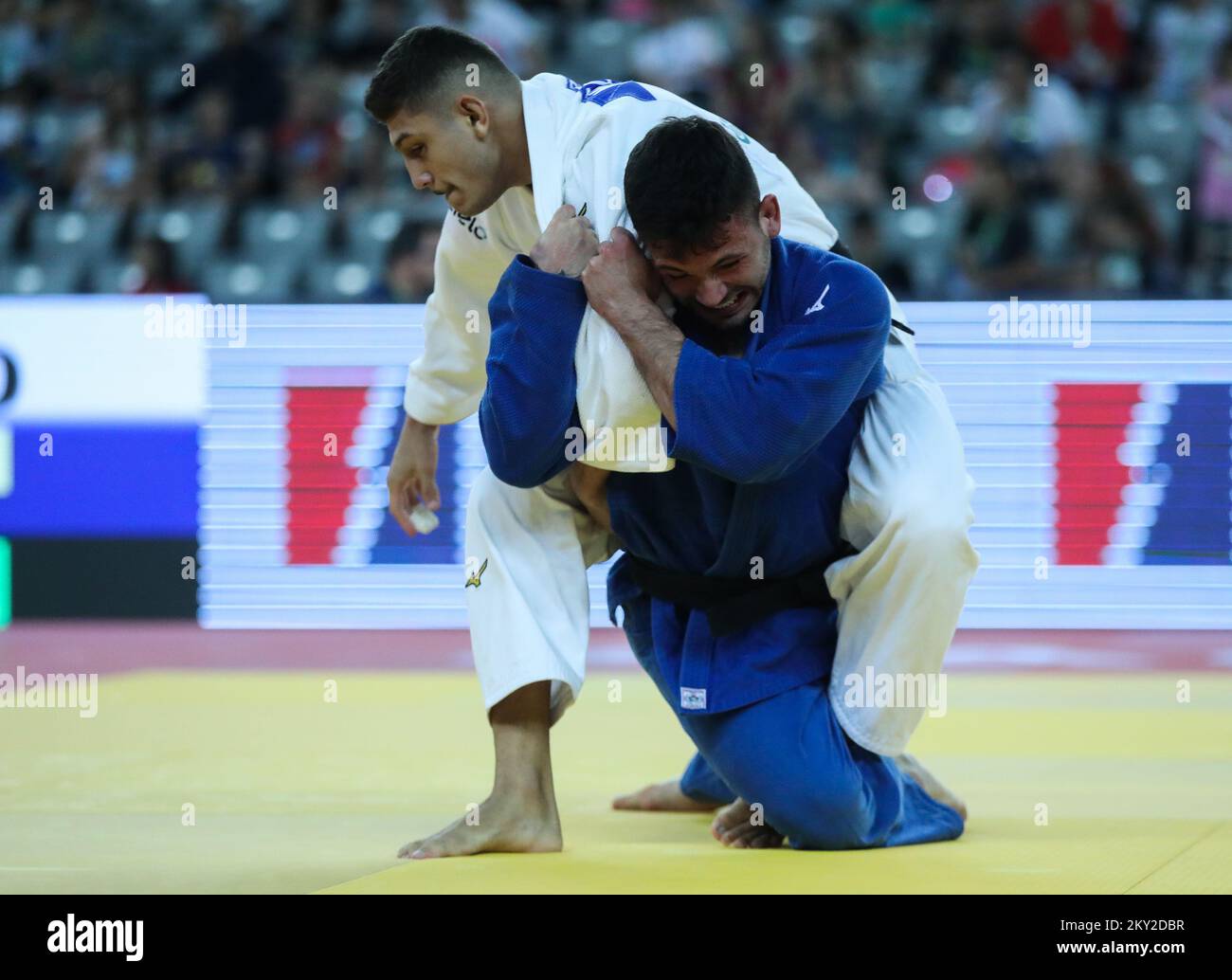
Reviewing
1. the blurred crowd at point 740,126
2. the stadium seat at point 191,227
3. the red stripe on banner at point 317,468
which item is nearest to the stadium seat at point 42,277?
the blurred crowd at point 740,126

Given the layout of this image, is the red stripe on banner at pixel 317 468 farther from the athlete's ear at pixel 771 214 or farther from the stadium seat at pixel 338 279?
the athlete's ear at pixel 771 214

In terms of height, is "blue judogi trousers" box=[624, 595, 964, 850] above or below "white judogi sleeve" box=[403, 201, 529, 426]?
below

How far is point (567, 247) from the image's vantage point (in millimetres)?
2715

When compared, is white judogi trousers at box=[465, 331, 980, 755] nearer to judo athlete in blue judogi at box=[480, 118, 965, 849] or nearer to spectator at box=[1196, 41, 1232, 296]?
judo athlete in blue judogi at box=[480, 118, 965, 849]

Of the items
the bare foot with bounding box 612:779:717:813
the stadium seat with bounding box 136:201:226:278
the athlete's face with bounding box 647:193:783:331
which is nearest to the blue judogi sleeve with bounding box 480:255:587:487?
the athlete's face with bounding box 647:193:783:331

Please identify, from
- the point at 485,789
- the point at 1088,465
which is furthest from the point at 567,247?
the point at 1088,465

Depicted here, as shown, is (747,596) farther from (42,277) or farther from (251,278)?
(42,277)

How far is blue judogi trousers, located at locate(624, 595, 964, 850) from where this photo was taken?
2.76 meters

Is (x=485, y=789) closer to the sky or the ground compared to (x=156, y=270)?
closer to the ground

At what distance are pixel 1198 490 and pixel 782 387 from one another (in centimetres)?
405

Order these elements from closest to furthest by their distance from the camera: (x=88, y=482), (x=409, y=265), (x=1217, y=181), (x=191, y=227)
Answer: (x=88, y=482), (x=409, y=265), (x=1217, y=181), (x=191, y=227)

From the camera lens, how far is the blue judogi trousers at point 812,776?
2.76m

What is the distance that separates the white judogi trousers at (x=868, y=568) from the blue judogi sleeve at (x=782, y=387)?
19cm

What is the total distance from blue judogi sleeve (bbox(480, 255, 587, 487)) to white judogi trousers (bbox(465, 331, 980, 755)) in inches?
12.4
